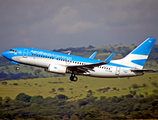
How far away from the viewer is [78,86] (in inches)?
3762

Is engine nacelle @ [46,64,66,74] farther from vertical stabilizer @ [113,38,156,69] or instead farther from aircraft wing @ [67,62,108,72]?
vertical stabilizer @ [113,38,156,69]

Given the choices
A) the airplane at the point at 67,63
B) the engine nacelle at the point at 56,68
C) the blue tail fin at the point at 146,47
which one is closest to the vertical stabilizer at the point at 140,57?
the blue tail fin at the point at 146,47

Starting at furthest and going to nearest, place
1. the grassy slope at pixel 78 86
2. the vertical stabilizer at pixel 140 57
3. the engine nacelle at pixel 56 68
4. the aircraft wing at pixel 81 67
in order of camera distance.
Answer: the grassy slope at pixel 78 86, the vertical stabilizer at pixel 140 57, the engine nacelle at pixel 56 68, the aircraft wing at pixel 81 67

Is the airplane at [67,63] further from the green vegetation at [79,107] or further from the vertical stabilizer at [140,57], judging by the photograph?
the green vegetation at [79,107]

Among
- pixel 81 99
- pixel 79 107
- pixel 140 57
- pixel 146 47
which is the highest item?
pixel 146 47

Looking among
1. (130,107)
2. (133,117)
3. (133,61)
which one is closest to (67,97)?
(130,107)

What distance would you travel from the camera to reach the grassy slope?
6981cm

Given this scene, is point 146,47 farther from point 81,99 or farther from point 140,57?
point 81,99

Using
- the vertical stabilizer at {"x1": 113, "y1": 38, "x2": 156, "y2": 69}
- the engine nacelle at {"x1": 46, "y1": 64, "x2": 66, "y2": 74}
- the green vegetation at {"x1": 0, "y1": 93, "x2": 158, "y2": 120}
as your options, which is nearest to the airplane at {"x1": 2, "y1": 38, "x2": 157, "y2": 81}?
the engine nacelle at {"x1": 46, "y1": 64, "x2": 66, "y2": 74}

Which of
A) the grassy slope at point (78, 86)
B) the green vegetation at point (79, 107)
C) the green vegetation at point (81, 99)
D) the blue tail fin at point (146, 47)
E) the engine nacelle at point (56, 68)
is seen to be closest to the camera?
the engine nacelle at point (56, 68)

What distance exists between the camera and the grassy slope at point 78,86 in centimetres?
6981

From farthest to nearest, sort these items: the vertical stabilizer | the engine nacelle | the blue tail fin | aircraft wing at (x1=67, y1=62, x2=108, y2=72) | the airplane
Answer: the blue tail fin
the vertical stabilizer
the airplane
the engine nacelle
aircraft wing at (x1=67, y1=62, x2=108, y2=72)

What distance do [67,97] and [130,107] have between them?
28227 millimetres

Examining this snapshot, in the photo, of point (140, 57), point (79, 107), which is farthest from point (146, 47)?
point (79, 107)
